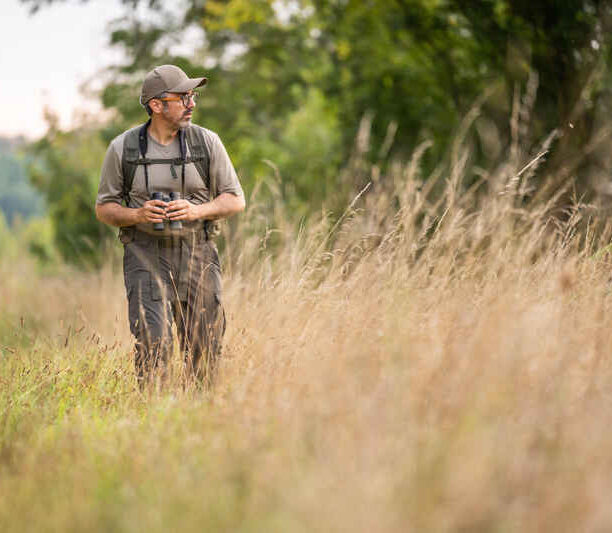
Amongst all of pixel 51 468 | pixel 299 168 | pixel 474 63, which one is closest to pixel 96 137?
pixel 299 168

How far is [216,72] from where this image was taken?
13523 mm

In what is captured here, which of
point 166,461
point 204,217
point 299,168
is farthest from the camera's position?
point 299,168

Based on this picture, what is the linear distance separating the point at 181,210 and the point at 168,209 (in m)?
0.07

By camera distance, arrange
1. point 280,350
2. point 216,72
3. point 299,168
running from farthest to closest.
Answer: point 299,168, point 216,72, point 280,350

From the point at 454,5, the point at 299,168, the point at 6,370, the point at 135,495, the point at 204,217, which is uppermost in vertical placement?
the point at 454,5

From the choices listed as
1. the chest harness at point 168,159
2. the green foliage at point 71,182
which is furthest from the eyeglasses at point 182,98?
the green foliage at point 71,182

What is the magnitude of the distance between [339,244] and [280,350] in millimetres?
994

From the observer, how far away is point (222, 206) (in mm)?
4379

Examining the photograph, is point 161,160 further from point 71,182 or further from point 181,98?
point 71,182

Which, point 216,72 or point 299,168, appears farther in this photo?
point 299,168

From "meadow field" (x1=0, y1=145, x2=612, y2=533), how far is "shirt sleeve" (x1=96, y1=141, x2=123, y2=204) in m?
0.91

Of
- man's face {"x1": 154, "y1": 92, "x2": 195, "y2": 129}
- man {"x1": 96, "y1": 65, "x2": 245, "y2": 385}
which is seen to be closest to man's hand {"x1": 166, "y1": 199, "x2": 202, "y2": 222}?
man {"x1": 96, "y1": 65, "x2": 245, "y2": 385}

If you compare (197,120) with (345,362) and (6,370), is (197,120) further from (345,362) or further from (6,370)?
(345,362)

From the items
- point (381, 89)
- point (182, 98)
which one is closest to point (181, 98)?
point (182, 98)
